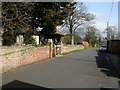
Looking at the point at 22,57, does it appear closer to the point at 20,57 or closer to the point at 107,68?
the point at 20,57

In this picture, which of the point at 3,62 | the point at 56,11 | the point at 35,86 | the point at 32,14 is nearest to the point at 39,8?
the point at 32,14

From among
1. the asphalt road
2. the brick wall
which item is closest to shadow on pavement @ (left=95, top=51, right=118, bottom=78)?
the asphalt road

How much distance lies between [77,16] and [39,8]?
89.1 feet

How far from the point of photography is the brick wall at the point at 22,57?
8824mm

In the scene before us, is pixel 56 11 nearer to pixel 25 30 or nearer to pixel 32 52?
pixel 25 30

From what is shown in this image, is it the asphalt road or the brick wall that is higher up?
the brick wall

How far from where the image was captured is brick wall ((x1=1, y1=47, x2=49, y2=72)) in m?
8.82

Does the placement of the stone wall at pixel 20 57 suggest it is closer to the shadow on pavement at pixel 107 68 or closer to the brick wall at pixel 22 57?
the brick wall at pixel 22 57

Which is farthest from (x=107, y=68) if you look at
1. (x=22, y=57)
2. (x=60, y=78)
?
(x=22, y=57)

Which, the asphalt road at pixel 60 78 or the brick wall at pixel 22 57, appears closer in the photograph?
the asphalt road at pixel 60 78

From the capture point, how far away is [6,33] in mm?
10758

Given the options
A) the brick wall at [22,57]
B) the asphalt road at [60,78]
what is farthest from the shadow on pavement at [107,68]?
the brick wall at [22,57]

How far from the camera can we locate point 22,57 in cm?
1072

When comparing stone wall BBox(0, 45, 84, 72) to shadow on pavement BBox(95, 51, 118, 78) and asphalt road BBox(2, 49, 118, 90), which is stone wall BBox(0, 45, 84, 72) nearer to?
asphalt road BBox(2, 49, 118, 90)
